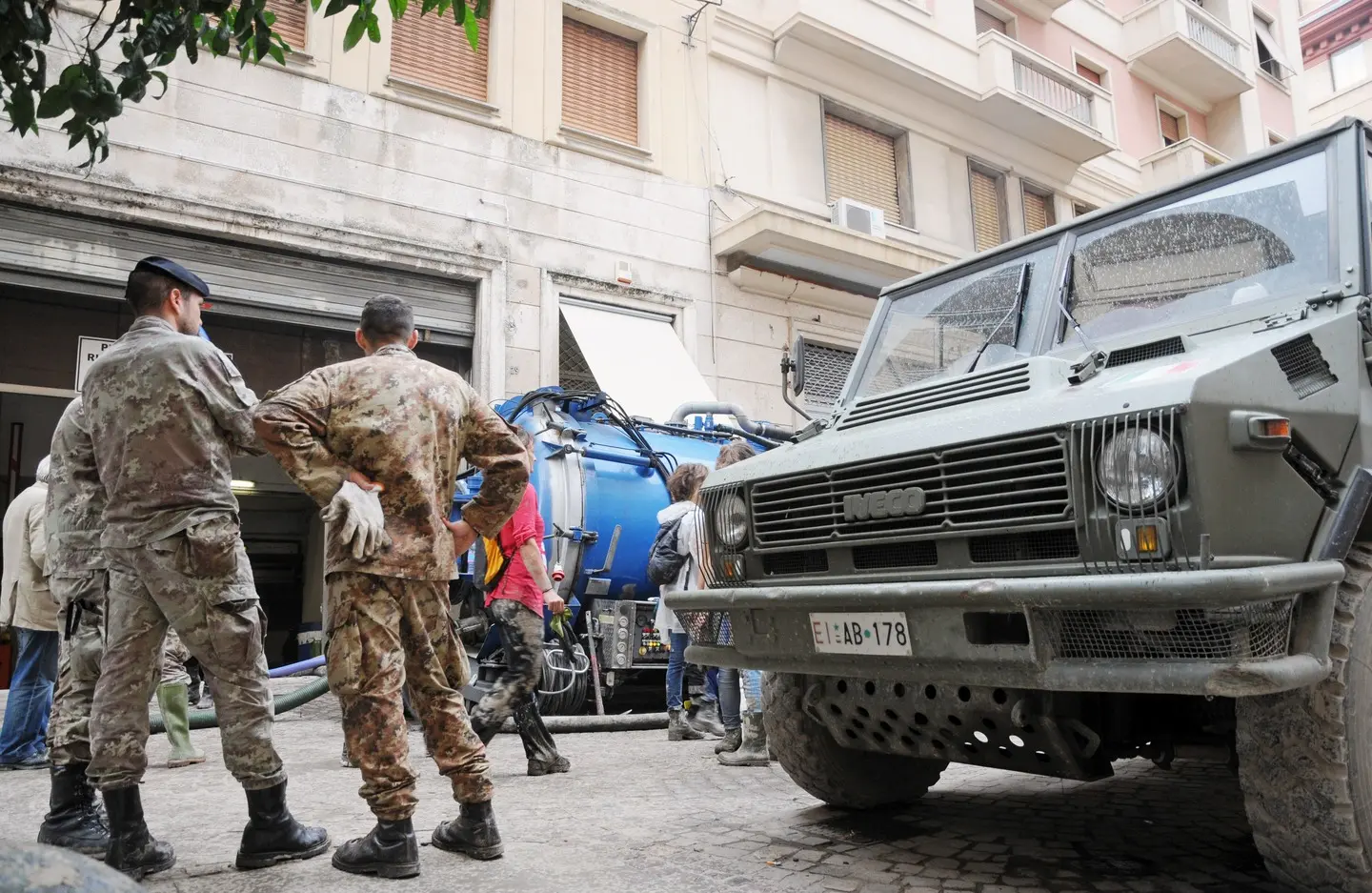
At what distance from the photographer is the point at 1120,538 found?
2506 mm

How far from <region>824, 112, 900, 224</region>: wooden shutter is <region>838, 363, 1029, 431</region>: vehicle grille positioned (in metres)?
10.3

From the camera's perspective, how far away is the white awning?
10883mm

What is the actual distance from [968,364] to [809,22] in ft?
33.5

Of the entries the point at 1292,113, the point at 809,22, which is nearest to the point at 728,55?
the point at 809,22

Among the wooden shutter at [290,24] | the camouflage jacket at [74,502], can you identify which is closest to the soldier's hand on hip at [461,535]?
the camouflage jacket at [74,502]

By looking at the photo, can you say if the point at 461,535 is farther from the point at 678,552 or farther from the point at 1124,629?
the point at 678,552

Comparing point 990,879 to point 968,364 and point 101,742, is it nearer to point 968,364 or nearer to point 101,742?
point 968,364

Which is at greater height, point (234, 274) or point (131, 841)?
point (234, 274)

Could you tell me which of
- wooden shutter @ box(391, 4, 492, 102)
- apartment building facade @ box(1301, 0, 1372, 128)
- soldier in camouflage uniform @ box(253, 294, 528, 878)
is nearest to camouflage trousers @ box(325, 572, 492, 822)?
soldier in camouflage uniform @ box(253, 294, 528, 878)

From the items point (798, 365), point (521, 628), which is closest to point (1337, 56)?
point (798, 365)

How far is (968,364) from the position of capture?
401 cm

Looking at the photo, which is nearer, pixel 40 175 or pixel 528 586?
pixel 528 586

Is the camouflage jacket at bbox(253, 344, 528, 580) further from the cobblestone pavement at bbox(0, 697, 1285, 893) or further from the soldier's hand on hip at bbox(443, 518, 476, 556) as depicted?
the cobblestone pavement at bbox(0, 697, 1285, 893)

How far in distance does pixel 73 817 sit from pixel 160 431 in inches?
56.5
